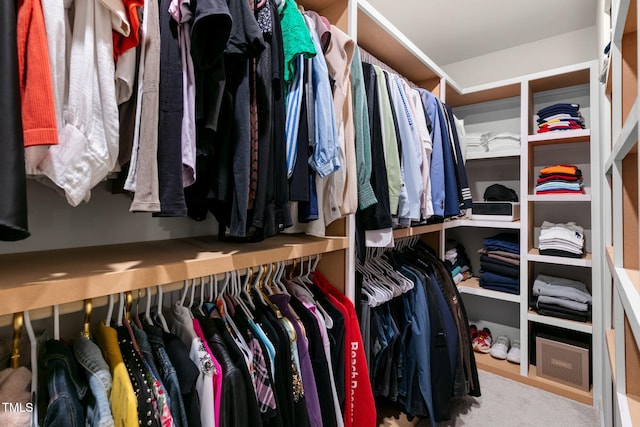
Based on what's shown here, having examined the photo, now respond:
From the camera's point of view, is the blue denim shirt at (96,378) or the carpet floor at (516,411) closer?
the blue denim shirt at (96,378)

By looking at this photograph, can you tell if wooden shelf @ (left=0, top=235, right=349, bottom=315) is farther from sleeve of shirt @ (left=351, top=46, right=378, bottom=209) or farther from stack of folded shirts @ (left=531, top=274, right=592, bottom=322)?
stack of folded shirts @ (left=531, top=274, right=592, bottom=322)

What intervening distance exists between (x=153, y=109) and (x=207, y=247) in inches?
18.2

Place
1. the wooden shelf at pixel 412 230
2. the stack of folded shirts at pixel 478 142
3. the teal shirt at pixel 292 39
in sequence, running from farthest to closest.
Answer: the stack of folded shirts at pixel 478 142 < the wooden shelf at pixel 412 230 < the teal shirt at pixel 292 39

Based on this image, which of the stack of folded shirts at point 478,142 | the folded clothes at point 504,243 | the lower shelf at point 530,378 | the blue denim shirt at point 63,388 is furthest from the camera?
the stack of folded shirts at point 478,142

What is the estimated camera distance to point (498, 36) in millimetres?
2363

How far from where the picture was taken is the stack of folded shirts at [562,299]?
2016 millimetres

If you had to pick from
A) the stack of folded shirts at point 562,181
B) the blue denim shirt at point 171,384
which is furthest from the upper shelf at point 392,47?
the blue denim shirt at point 171,384

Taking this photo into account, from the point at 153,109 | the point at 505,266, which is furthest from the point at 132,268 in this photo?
the point at 505,266

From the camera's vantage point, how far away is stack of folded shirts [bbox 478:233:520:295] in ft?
7.48

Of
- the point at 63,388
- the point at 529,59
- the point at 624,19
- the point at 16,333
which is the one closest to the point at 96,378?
the point at 63,388

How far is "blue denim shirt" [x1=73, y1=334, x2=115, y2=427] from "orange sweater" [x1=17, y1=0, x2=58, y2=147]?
1.43ft

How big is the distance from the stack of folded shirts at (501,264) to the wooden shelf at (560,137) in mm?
721

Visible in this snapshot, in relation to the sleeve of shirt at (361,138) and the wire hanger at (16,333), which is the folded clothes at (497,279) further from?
the wire hanger at (16,333)

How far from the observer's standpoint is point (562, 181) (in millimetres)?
2117
